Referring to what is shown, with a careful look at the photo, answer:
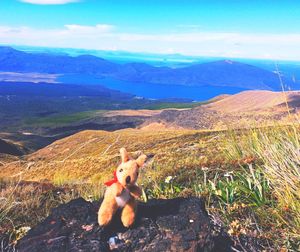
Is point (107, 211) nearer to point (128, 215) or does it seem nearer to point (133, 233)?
point (128, 215)

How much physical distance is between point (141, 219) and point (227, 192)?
59.7 inches

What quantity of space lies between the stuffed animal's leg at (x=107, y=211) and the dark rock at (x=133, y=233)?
10cm

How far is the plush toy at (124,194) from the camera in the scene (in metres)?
4.34

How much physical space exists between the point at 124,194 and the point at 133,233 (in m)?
0.44

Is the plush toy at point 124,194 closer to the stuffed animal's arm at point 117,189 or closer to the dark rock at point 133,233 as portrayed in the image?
the stuffed animal's arm at point 117,189

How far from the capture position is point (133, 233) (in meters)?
4.41

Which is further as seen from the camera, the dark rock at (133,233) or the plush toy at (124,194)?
the plush toy at (124,194)

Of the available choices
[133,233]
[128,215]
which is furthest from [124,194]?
[133,233]

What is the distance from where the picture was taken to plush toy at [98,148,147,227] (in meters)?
4.34

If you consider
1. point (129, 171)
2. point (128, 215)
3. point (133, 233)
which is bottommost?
point (133, 233)

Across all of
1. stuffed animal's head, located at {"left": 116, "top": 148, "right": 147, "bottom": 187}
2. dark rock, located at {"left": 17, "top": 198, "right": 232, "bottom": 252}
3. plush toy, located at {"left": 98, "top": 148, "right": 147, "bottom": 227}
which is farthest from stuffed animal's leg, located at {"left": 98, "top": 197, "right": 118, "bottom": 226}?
stuffed animal's head, located at {"left": 116, "top": 148, "right": 147, "bottom": 187}

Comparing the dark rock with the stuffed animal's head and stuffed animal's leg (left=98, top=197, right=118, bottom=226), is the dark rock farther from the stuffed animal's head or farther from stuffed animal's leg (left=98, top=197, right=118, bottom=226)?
the stuffed animal's head

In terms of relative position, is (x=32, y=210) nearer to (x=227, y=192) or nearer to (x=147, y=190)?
(x=147, y=190)

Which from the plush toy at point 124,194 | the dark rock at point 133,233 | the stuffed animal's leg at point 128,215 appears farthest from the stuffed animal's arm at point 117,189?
the dark rock at point 133,233
